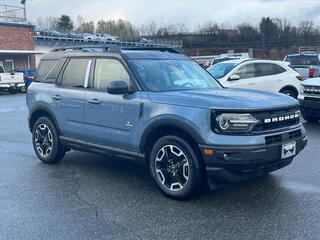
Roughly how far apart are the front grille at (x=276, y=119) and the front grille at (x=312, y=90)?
15.7ft

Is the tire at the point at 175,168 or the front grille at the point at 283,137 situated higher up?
the front grille at the point at 283,137

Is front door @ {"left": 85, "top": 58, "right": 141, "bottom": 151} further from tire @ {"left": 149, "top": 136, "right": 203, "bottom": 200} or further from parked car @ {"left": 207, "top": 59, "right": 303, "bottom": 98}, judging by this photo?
parked car @ {"left": 207, "top": 59, "right": 303, "bottom": 98}

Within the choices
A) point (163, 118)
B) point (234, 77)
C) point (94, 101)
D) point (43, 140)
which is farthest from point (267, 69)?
point (163, 118)

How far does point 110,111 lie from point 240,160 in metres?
2.01

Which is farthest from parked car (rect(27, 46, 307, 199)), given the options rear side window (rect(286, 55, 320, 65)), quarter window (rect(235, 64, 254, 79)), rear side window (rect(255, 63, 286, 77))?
rear side window (rect(286, 55, 320, 65))

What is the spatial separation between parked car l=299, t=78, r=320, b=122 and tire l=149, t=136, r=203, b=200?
228 inches

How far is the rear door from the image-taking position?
21.0 ft

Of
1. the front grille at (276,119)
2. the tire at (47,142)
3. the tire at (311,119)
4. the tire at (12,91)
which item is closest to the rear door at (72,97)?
the tire at (47,142)

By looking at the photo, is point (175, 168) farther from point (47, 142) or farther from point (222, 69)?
point (222, 69)

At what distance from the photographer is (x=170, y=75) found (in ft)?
19.7

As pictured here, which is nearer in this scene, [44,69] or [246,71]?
[44,69]

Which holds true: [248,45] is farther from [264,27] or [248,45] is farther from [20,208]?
[20,208]

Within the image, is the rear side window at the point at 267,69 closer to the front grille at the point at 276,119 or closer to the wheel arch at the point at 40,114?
the wheel arch at the point at 40,114

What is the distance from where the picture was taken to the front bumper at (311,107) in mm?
9820
